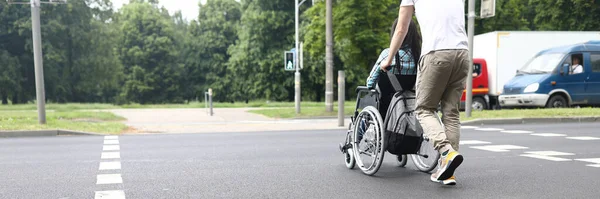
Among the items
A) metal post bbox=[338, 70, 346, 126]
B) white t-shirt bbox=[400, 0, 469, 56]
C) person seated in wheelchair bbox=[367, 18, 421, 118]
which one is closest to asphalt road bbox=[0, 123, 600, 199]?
person seated in wheelchair bbox=[367, 18, 421, 118]

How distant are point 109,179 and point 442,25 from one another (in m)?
3.31

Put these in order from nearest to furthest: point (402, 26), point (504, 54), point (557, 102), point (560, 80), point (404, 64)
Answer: point (402, 26) → point (404, 64) → point (560, 80) → point (557, 102) → point (504, 54)

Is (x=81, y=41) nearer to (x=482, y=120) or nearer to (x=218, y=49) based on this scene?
(x=218, y=49)

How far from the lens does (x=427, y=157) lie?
5.12m

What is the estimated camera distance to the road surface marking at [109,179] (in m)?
5.00

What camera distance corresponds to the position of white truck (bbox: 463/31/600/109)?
19.8 metres

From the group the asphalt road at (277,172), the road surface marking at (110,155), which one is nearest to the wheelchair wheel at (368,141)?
the asphalt road at (277,172)

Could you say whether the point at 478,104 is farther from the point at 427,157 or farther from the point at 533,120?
the point at 427,157

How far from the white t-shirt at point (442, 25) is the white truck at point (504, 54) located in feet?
52.8

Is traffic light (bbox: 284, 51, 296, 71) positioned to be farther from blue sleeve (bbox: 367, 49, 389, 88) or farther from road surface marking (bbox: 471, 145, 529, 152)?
blue sleeve (bbox: 367, 49, 389, 88)

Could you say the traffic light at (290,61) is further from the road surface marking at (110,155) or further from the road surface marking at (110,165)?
the road surface marking at (110,165)

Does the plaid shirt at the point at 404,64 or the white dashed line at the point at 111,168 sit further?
the plaid shirt at the point at 404,64

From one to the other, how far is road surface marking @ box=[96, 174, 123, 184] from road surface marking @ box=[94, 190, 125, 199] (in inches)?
18.5

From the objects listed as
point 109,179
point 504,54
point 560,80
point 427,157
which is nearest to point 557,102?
point 560,80
